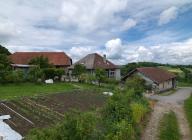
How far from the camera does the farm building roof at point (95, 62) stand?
57.9 m

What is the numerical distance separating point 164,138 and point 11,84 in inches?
887

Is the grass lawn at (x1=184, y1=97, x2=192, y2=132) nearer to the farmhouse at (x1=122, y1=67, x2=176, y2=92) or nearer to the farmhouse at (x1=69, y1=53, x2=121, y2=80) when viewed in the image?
the farmhouse at (x1=122, y1=67, x2=176, y2=92)

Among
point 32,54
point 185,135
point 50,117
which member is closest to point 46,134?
point 50,117

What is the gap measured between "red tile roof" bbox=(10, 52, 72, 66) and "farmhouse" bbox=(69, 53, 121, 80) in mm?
2345

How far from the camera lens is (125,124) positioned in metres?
18.9

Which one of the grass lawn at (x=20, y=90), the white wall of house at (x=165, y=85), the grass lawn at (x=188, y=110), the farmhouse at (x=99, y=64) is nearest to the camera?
the grass lawn at (x=20, y=90)

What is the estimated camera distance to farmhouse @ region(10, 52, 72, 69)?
189 ft

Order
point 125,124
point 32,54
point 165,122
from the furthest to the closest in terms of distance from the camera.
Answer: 1. point 32,54
2. point 165,122
3. point 125,124

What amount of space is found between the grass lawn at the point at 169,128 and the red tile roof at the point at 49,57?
32834 mm

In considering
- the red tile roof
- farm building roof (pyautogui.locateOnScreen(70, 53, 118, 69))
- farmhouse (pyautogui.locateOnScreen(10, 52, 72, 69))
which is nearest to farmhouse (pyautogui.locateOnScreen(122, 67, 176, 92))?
farm building roof (pyautogui.locateOnScreen(70, 53, 118, 69))

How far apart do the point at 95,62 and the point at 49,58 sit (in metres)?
9.09

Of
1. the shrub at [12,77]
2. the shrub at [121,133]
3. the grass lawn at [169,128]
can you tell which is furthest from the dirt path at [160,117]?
the shrub at [12,77]

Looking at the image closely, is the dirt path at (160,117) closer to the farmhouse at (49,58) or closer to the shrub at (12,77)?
the shrub at (12,77)

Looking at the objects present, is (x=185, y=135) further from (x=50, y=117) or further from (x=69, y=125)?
(x=69, y=125)
